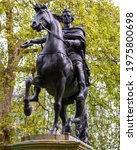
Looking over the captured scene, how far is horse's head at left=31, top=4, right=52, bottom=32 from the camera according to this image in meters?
10.1

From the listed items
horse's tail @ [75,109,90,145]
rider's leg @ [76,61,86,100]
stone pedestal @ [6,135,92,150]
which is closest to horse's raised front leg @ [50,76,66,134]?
rider's leg @ [76,61,86,100]

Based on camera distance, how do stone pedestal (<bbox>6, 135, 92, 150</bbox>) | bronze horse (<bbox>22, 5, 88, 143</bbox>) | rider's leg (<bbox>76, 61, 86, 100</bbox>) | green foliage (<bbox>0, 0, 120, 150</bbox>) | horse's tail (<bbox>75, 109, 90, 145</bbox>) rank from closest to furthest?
stone pedestal (<bbox>6, 135, 92, 150</bbox>) < bronze horse (<bbox>22, 5, 88, 143</bbox>) < rider's leg (<bbox>76, 61, 86, 100</bbox>) < horse's tail (<bbox>75, 109, 90, 145</bbox>) < green foliage (<bbox>0, 0, 120, 150</bbox>)

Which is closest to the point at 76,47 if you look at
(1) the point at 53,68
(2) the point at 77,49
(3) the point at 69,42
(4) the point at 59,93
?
(2) the point at 77,49

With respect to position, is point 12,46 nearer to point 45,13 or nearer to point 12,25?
point 12,25

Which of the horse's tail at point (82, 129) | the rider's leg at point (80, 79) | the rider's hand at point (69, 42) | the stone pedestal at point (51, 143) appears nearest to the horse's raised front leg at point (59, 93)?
the rider's leg at point (80, 79)

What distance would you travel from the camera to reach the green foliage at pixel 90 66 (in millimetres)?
20484

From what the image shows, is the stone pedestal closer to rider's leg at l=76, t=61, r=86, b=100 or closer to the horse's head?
rider's leg at l=76, t=61, r=86, b=100

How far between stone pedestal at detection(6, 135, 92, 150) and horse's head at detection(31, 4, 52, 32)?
83.4 inches

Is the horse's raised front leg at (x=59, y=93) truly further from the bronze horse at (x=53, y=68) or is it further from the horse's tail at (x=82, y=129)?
the horse's tail at (x=82, y=129)

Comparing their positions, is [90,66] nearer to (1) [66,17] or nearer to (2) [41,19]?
(1) [66,17]

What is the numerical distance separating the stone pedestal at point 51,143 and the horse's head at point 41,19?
2.12 metres

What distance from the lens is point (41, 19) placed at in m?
10.2

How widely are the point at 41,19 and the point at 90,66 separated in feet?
35.7

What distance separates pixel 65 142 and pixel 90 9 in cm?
1280
